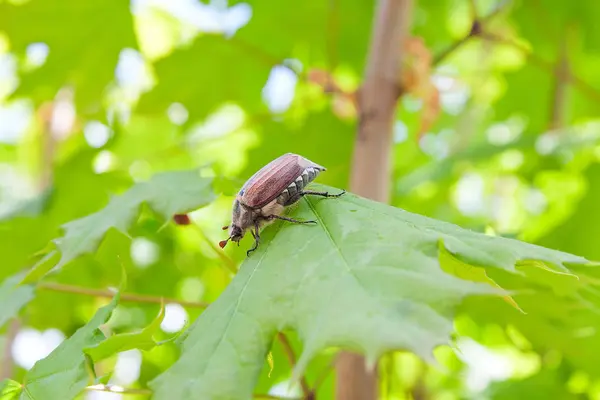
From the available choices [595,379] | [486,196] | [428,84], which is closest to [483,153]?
[428,84]

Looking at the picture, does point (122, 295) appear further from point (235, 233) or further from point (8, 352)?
point (8, 352)

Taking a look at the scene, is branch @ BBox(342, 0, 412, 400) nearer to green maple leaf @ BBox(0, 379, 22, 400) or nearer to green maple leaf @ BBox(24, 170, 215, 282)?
green maple leaf @ BBox(24, 170, 215, 282)

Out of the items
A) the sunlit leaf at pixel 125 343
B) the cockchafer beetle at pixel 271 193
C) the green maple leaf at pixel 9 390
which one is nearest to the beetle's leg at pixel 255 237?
the cockchafer beetle at pixel 271 193

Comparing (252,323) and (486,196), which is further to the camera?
(486,196)

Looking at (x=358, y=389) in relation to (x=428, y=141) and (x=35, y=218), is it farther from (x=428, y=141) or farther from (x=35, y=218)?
(x=428, y=141)

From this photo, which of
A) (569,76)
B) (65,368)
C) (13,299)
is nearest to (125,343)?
(65,368)

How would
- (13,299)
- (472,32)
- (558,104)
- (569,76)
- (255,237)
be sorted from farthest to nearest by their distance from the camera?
1. (558,104)
2. (569,76)
3. (472,32)
4. (13,299)
5. (255,237)

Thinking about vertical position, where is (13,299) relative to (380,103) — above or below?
below
